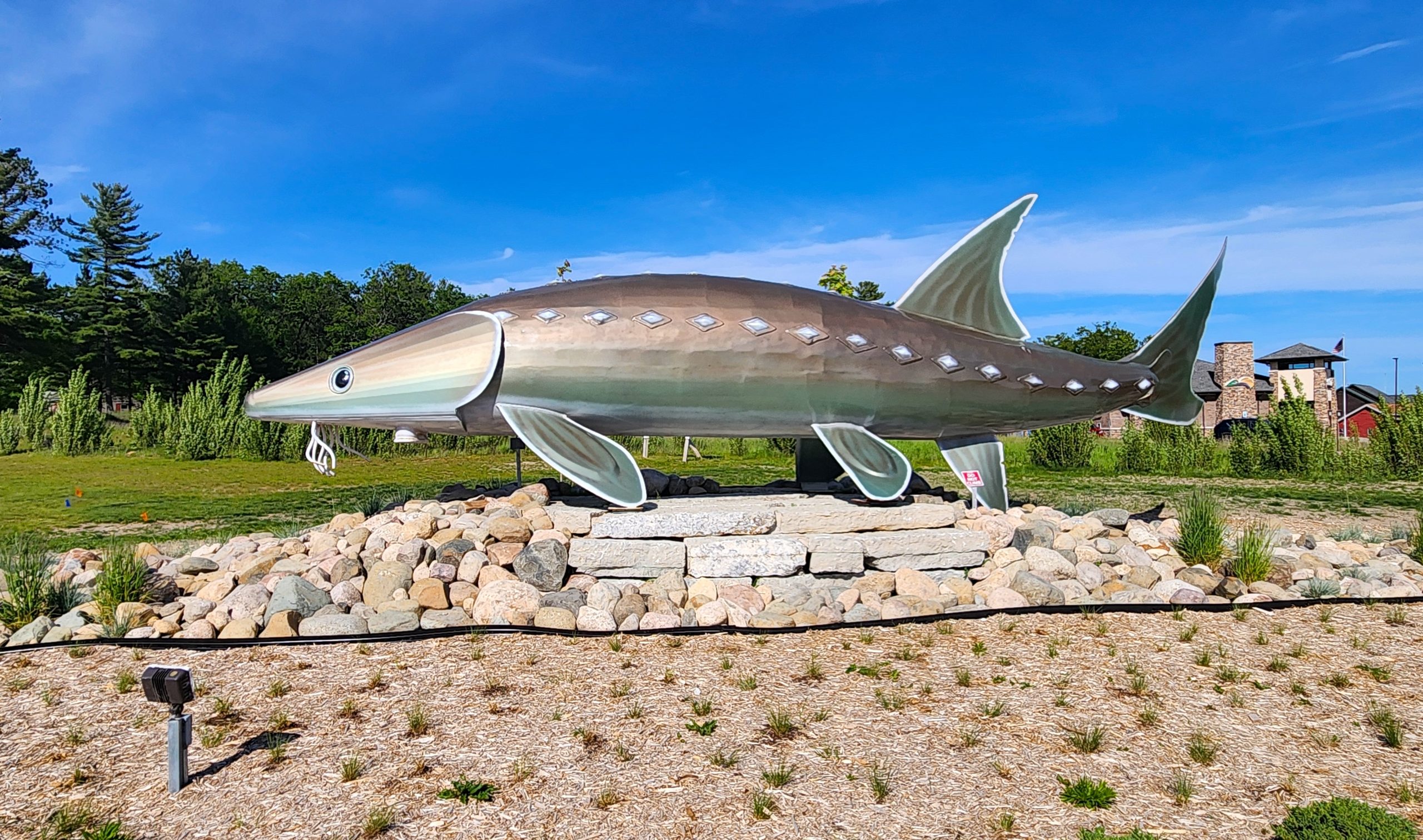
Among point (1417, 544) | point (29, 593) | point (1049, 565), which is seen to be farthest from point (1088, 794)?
point (1417, 544)

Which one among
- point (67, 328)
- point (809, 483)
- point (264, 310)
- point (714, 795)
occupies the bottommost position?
point (714, 795)

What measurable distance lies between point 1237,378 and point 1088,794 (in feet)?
139

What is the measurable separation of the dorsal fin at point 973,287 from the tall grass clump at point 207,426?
20.4 meters

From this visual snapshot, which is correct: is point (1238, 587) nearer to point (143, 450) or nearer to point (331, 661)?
point (331, 661)

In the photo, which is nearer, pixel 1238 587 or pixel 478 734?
pixel 478 734

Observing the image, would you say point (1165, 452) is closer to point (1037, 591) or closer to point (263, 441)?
point (1037, 591)

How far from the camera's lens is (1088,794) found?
3.47 meters

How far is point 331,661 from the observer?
533 cm

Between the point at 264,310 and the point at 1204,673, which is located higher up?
the point at 264,310

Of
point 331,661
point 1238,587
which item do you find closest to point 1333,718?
point 1238,587

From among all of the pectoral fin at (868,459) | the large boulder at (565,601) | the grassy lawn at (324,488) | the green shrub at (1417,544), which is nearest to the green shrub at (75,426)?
the grassy lawn at (324,488)

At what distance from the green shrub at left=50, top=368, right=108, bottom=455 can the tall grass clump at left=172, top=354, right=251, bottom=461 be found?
236cm

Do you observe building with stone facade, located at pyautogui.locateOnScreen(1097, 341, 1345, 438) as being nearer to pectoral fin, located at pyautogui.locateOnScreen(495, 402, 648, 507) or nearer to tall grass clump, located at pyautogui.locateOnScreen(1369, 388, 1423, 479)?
tall grass clump, located at pyautogui.locateOnScreen(1369, 388, 1423, 479)

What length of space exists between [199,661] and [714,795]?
3.92 meters
